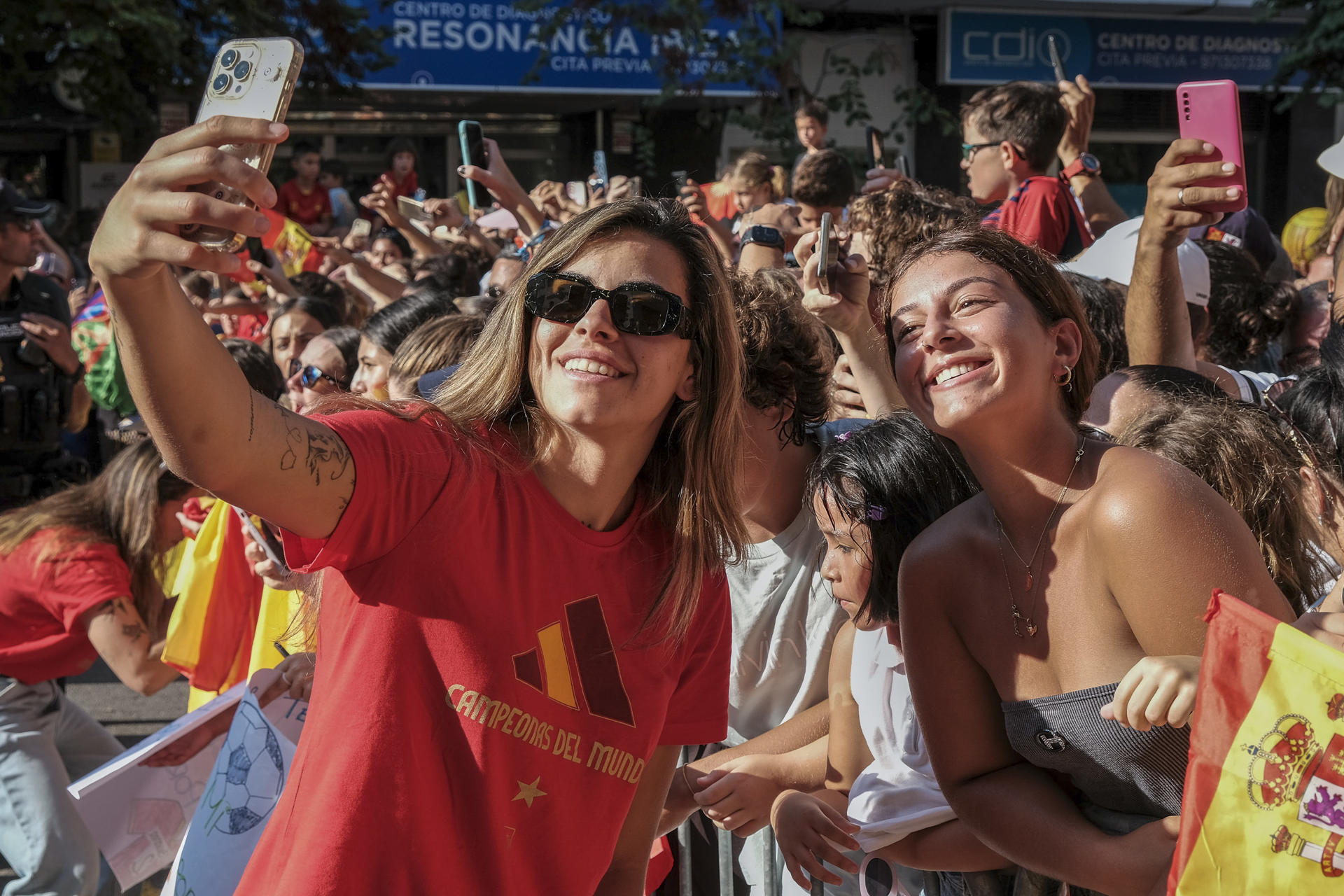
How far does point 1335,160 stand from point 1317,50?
12.6 meters

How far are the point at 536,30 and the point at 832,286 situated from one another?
11919mm

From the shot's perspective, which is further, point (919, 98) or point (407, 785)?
point (919, 98)

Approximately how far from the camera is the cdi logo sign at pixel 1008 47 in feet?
53.2

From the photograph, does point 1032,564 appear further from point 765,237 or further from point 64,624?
point 64,624

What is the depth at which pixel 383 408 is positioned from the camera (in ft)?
6.70

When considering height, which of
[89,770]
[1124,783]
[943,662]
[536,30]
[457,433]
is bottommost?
[89,770]

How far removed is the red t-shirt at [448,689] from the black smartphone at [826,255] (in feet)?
4.65

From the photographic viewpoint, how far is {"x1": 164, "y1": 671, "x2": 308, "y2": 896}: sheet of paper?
2.80 m

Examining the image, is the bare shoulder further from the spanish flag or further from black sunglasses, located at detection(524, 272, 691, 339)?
black sunglasses, located at detection(524, 272, 691, 339)

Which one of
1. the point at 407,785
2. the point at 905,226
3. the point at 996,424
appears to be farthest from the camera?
the point at 905,226

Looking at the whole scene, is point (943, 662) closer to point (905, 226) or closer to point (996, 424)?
point (996, 424)

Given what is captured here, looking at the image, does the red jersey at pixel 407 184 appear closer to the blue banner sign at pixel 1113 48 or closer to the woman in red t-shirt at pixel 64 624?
the blue banner sign at pixel 1113 48

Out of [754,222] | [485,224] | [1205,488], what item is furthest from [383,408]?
[485,224]

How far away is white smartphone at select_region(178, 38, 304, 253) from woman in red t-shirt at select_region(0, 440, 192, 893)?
277 cm
